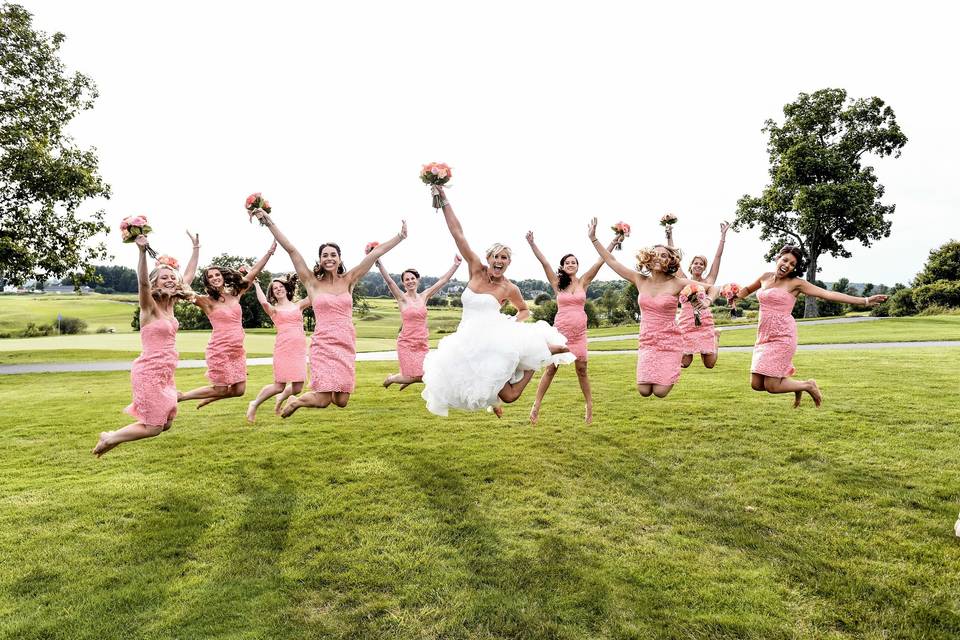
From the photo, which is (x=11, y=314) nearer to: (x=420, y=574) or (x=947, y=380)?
(x=420, y=574)

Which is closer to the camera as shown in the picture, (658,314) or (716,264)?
(658,314)

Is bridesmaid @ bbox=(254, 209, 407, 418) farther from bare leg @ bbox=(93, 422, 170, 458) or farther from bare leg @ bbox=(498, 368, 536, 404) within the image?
bare leg @ bbox=(498, 368, 536, 404)

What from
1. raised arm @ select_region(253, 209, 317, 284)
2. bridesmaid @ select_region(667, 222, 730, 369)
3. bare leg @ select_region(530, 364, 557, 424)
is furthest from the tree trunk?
raised arm @ select_region(253, 209, 317, 284)

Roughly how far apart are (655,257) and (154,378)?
24.4 feet

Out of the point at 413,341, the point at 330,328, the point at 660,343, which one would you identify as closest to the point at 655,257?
the point at 660,343

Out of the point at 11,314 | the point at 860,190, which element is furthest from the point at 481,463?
the point at 11,314

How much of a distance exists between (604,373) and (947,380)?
9.03 meters

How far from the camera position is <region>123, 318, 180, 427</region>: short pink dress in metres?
7.08

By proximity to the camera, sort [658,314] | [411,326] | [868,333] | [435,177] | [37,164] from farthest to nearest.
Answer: [868,333] < [37,164] < [411,326] < [658,314] < [435,177]

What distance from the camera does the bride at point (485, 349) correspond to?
6949 millimetres

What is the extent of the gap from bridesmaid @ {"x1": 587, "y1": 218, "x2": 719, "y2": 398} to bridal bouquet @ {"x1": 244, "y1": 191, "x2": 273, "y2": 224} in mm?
5015

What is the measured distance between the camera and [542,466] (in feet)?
27.1

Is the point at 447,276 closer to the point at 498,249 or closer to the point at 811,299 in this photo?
the point at 498,249

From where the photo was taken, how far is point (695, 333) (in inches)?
452
